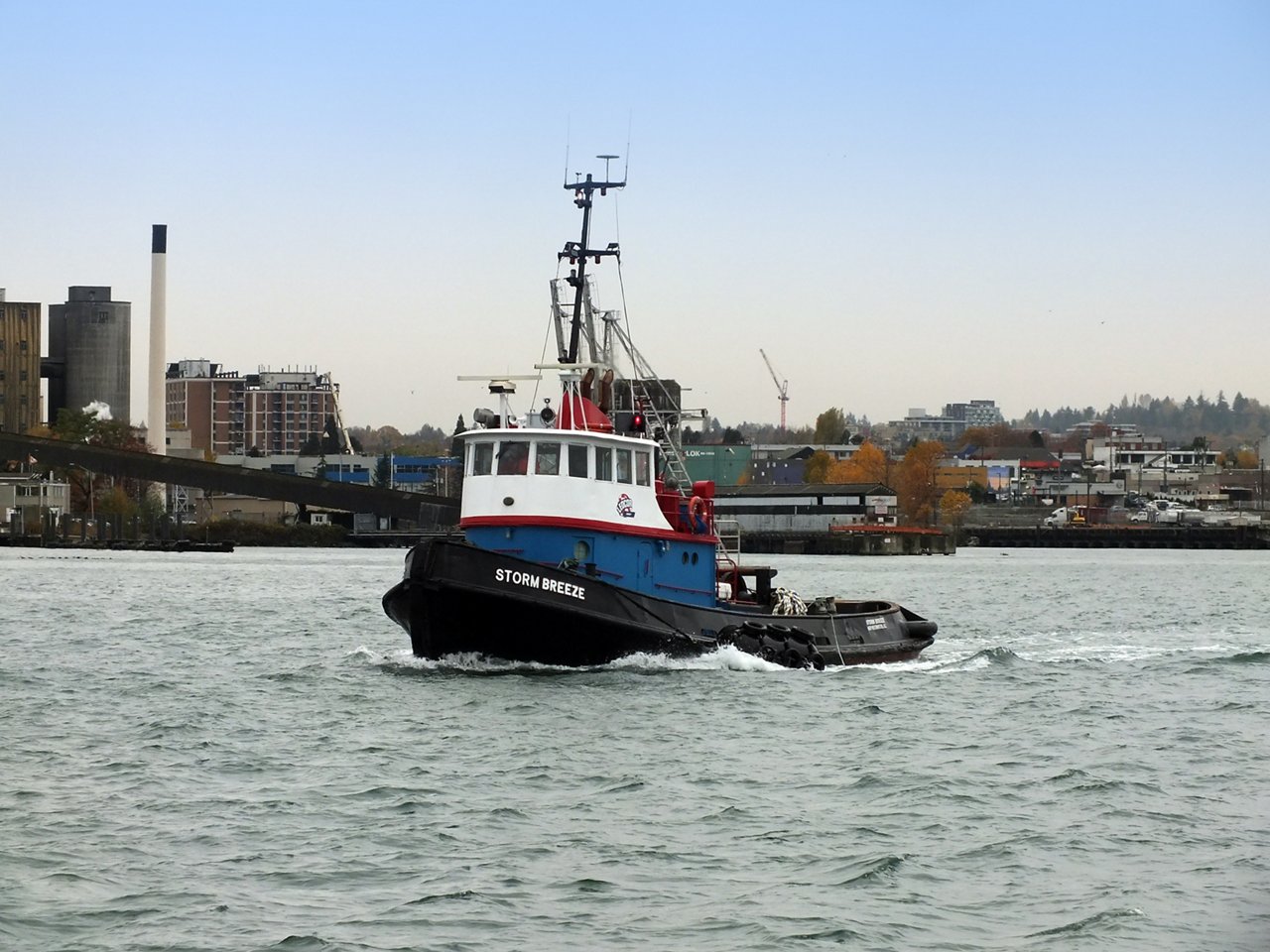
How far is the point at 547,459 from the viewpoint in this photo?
31141 millimetres

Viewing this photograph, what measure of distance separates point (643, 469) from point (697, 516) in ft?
4.92

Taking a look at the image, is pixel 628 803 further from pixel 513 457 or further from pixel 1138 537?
pixel 1138 537

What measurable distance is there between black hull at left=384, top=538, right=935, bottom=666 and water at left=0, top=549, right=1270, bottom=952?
0.43 meters

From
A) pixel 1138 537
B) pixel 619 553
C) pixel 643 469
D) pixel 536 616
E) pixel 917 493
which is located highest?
pixel 643 469

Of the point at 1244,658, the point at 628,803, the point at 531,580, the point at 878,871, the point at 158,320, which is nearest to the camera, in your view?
the point at 878,871

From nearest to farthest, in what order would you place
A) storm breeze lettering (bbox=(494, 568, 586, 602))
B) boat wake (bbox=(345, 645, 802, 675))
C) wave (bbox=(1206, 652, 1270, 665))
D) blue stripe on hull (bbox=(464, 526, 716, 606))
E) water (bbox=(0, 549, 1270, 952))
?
water (bbox=(0, 549, 1270, 952)), storm breeze lettering (bbox=(494, 568, 586, 602)), boat wake (bbox=(345, 645, 802, 675)), blue stripe on hull (bbox=(464, 526, 716, 606)), wave (bbox=(1206, 652, 1270, 665))

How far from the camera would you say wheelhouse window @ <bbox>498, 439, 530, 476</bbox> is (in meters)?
31.1

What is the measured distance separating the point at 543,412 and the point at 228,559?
285 ft

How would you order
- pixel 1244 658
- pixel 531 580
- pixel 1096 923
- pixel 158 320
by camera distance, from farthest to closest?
pixel 158 320 → pixel 1244 658 → pixel 531 580 → pixel 1096 923

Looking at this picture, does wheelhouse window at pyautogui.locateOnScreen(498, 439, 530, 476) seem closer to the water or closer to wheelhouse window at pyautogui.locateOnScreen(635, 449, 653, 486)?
wheelhouse window at pyautogui.locateOnScreen(635, 449, 653, 486)

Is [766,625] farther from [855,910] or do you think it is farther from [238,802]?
[855,910]

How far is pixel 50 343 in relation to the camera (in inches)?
7485

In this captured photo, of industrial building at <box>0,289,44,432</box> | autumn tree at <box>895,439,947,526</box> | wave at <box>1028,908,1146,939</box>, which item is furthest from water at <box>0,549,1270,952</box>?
autumn tree at <box>895,439,947,526</box>

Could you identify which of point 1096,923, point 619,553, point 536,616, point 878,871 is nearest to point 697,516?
point 619,553
